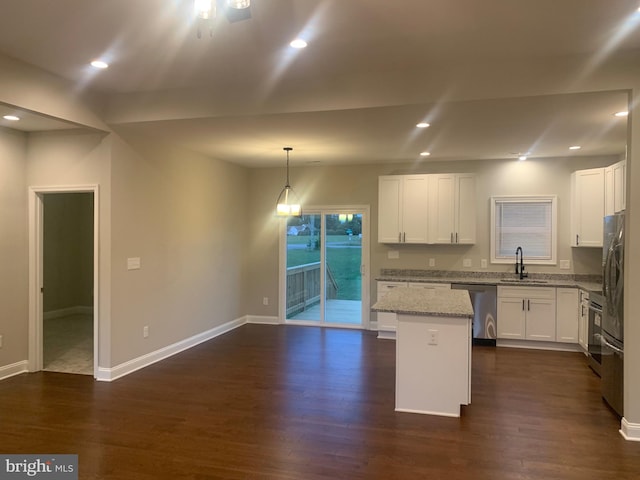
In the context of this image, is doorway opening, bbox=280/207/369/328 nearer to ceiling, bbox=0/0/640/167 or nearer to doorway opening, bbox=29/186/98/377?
ceiling, bbox=0/0/640/167

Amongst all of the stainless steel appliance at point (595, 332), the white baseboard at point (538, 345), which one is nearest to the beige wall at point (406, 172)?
the white baseboard at point (538, 345)

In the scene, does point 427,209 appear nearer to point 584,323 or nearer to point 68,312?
point 584,323

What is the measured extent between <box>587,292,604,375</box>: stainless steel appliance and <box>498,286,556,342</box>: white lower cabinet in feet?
2.51

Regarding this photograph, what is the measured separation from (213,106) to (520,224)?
472 cm

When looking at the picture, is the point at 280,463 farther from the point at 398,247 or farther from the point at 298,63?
the point at 398,247

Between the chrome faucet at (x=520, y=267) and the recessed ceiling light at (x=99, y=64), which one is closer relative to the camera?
the recessed ceiling light at (x=99, y=64)

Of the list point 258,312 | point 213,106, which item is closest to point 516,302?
point 258,312

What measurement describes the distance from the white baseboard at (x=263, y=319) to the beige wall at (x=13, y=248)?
3461 mm

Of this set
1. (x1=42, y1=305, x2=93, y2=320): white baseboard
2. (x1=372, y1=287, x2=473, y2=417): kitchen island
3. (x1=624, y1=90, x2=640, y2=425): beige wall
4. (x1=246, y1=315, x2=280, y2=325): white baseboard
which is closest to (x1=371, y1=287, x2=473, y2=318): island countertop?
(x1=372, y1=287, x2=473, y2=417): kitchen island

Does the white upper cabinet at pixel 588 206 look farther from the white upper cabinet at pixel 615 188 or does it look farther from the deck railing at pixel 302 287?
the deck railing at pixel 302 287

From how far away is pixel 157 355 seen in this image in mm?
5285

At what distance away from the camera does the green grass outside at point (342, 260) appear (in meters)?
7.33

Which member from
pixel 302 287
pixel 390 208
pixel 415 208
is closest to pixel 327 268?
pixel 302 287

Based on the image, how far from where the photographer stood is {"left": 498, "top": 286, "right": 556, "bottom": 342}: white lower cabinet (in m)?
5.91
